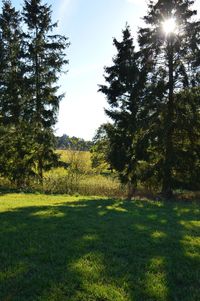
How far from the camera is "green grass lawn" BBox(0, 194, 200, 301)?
5.68 meters

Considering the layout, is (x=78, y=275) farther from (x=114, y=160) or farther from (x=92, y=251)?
(x=114, y=160)

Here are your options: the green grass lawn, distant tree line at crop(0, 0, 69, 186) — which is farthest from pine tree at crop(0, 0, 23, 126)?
the green grass lawn

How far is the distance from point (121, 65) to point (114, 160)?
762 centimetres

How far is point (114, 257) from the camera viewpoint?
23.5ft

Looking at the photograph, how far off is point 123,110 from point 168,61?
7.94m

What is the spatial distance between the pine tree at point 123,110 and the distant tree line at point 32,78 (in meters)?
4.20

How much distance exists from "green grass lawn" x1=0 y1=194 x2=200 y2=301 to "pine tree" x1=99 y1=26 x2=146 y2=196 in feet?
45.1

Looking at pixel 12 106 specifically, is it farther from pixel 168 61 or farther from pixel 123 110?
pixel 168 61

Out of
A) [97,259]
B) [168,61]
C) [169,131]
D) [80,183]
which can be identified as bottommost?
[80,183]

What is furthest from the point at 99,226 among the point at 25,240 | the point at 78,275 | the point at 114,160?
the point at 114,160

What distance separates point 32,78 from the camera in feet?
95.7

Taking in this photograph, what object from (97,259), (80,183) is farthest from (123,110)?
(97,259)

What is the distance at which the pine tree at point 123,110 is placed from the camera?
25234 millimetres

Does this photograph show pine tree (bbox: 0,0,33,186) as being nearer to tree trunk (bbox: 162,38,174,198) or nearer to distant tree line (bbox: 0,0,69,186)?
distant tree line (bbox: 0,0,69,186)
